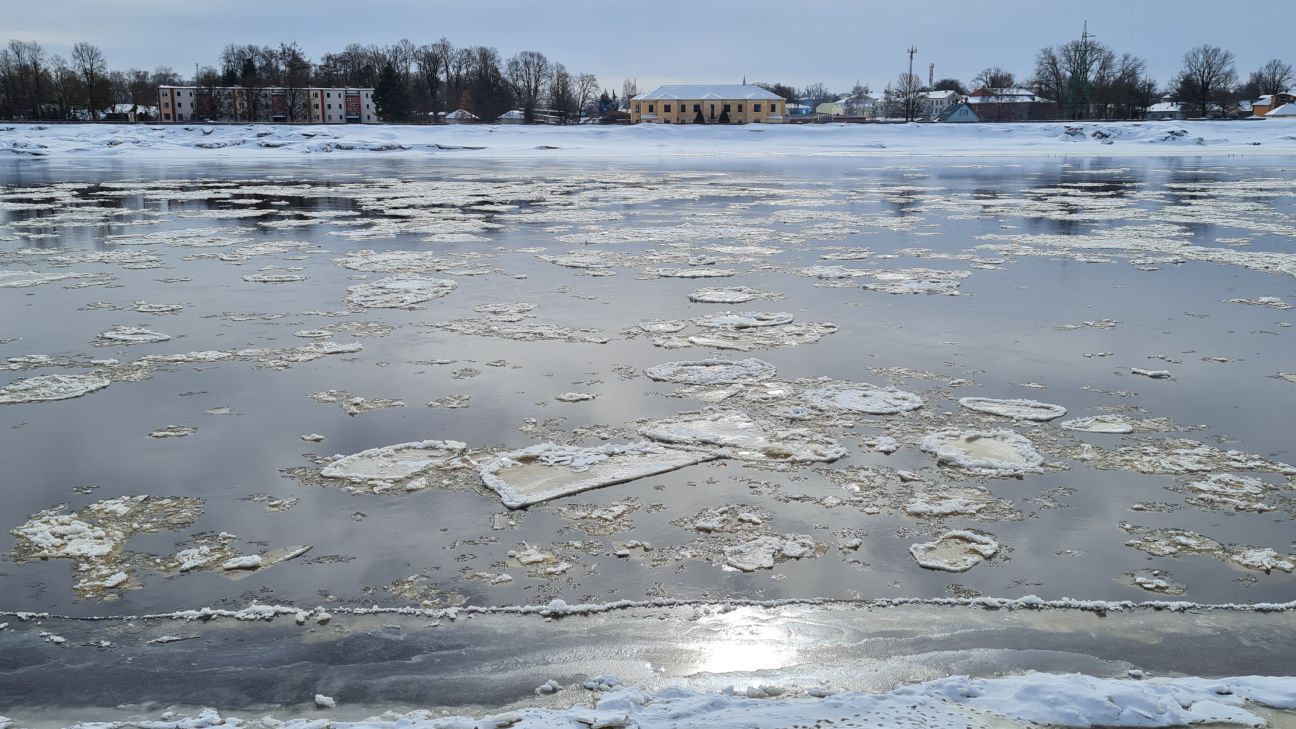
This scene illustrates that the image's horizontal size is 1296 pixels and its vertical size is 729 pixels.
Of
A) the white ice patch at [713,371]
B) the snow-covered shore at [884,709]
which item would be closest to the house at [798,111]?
the white ice patch at [713,371]

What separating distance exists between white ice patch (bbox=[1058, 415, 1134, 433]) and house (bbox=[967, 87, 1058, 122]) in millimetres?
76422

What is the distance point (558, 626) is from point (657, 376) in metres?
3.16

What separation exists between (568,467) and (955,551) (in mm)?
1849

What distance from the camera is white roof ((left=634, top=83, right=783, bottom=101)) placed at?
96375mm

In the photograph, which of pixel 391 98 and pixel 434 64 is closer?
pixel 391 98

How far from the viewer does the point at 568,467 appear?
4703 millimetres

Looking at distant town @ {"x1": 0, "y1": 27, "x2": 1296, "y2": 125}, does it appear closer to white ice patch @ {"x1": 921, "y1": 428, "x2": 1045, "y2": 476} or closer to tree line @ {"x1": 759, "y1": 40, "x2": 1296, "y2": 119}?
tree line @ {"x1": 759, "y1": 40, "x2": 1296, "y2": 119}

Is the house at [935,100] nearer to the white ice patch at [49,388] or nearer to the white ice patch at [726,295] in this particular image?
the white ice patch at [726,295]

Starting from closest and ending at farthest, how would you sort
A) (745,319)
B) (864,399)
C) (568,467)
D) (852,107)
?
(568,467) < (864,399) < (745,319) < (852,107)

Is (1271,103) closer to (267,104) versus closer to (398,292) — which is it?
(267,104)

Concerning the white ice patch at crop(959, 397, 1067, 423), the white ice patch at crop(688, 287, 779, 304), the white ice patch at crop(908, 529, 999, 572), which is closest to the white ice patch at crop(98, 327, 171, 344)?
the white ice patch at crop(688, 287, 779, 304)

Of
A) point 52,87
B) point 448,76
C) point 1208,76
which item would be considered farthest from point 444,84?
point 1208,76

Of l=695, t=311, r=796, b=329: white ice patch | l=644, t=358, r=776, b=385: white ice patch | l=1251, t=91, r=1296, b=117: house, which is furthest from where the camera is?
l=1251, t=91, r=1296, b=117: house

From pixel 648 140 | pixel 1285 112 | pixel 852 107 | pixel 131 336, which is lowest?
pixel 131 336
